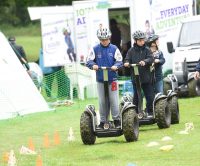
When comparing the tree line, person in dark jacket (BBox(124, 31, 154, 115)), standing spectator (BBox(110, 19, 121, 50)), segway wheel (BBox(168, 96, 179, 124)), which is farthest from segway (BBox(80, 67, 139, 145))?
the tree line

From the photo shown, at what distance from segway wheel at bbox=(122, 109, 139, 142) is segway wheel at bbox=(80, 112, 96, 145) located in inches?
23.5

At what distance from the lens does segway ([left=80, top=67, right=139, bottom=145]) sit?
48.1 ft

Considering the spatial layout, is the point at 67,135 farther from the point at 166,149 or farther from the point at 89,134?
the point at 166,149

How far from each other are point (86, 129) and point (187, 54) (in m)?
10.5

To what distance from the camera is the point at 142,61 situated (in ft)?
52.6

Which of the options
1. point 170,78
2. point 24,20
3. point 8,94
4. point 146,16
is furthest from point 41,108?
point 24,20

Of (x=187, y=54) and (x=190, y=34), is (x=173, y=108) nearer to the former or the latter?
(x=187, y=54)

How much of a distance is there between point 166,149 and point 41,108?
900cm

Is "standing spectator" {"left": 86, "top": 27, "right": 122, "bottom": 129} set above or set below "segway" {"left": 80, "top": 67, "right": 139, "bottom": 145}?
above

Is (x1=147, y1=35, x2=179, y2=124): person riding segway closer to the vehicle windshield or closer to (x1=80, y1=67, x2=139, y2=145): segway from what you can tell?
(x1=80, y1=67, x2=139, y2=145): segway

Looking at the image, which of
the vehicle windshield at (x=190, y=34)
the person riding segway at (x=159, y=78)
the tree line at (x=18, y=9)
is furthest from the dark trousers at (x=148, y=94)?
the tree line at (x=18, y=9)

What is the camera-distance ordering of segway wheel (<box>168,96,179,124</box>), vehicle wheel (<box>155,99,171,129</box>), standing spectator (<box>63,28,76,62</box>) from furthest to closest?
standing spectator (<box>63,28,76,62</box>)
segway wheel (<box>168,96,179,124</box>)
vehicle wheel (<box>155,99,171,129</box>)

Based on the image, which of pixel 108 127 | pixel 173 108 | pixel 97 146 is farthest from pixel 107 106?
pixel 173 108

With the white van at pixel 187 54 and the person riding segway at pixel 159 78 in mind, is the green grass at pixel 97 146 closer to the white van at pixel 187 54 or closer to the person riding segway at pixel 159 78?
the person riding segway at pixel 159 78
